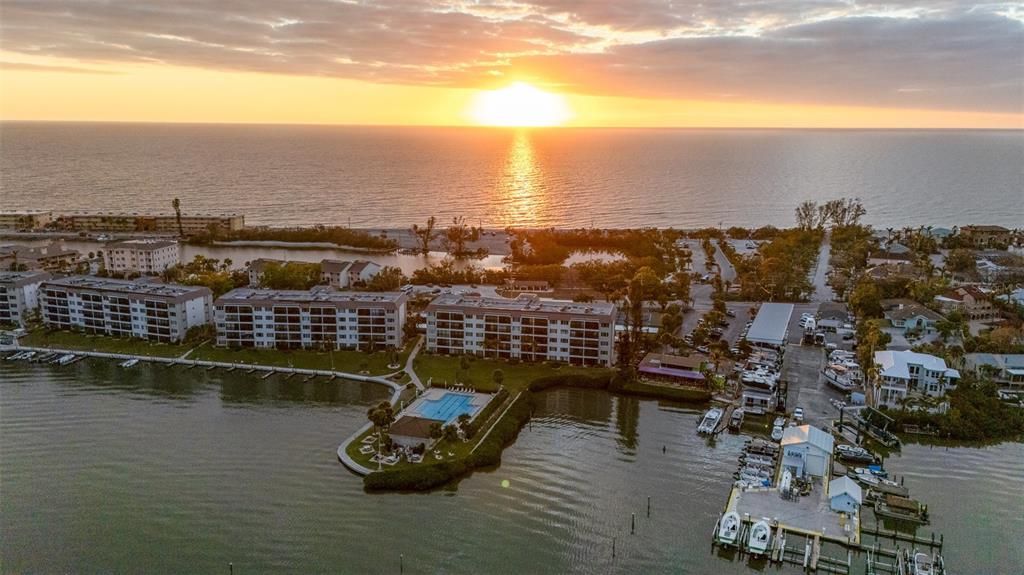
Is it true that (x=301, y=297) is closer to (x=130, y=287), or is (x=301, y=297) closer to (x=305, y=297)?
(x=305, y=297)

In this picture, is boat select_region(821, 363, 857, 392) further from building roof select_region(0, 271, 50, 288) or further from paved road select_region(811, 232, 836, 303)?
building roof select_region(0, 271, 50, 288)

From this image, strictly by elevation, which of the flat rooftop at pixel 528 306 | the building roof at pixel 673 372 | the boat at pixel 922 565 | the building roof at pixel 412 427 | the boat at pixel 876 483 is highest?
the flat rooftop at pixel 528 306

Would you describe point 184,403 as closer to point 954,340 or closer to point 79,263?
point 79,263

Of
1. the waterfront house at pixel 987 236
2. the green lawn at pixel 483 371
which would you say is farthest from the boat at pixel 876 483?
the waterfront house at pixel 987 236

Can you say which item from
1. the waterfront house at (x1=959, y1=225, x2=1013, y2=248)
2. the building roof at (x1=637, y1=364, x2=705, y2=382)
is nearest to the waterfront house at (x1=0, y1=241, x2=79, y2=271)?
the building roof at (x1=637, y1=364, x2=705, y2=382)

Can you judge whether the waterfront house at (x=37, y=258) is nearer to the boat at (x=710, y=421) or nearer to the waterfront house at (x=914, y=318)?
the boat at (x=710, y=421)

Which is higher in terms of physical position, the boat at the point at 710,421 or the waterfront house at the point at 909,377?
the waterfront house at the point at 909,377

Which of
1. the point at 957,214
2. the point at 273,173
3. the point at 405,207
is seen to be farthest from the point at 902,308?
the point at 273,173
